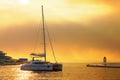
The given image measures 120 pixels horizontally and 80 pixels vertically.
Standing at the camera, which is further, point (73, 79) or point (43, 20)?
point (43, 20)

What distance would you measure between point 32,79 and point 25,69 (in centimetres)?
4790

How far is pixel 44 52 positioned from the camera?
15262cm

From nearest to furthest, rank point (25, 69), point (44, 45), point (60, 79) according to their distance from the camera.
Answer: point (60, 79)
point (44, 45)
point (25, 69)

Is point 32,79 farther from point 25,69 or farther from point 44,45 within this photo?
point 25,69

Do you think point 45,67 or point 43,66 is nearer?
point 43,66

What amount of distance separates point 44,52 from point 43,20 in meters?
12.5

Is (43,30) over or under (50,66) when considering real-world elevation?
over

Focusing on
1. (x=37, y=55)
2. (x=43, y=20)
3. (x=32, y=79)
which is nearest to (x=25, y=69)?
(x=37, y=55)

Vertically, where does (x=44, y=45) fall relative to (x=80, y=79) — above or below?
above

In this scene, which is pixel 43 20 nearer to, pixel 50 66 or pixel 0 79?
pixel 50 66

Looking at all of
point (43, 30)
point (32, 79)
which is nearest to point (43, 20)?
point (43, 30)

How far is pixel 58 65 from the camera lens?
154000 mm

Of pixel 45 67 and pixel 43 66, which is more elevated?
pixel 43 66

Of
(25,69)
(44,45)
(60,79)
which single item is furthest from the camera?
(25,69)
